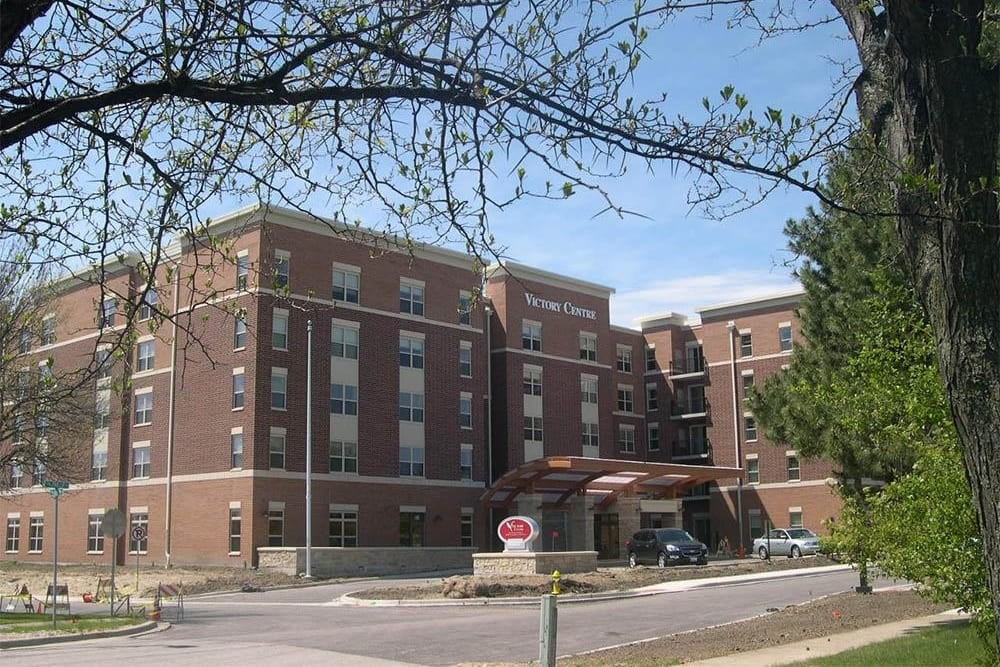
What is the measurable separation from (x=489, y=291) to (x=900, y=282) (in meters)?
44.4

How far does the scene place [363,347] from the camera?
4975cm

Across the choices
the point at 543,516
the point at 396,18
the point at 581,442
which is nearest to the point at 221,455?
the point at 543,516

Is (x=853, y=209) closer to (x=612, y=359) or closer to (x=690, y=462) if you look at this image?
(x=612, y=359)

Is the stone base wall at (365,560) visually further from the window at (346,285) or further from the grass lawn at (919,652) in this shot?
the grass lawn at (919,652)

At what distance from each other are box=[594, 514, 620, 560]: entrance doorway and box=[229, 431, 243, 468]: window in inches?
810

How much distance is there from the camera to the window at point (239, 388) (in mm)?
46062

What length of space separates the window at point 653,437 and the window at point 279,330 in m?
35.0

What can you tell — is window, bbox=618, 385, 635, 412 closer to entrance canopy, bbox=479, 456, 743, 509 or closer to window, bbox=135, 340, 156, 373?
entrance canopy, bbox=479, 456, 743, 509

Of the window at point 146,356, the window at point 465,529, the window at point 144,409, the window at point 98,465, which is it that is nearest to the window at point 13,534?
the window at point 98,465

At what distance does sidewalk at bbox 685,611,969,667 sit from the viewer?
14.1 meters

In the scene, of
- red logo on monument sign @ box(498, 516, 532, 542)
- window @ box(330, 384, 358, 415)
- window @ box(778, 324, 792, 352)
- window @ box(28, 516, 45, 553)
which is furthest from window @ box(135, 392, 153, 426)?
window @ box(778, 324, 792, 352)

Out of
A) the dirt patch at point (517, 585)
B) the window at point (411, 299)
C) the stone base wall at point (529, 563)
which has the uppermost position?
the window at point (411, 299)

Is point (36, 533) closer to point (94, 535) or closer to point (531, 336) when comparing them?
point (94, 535)

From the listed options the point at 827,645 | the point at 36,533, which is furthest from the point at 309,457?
the point at 827,645
